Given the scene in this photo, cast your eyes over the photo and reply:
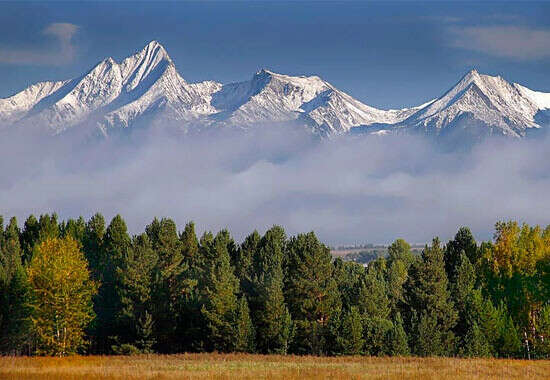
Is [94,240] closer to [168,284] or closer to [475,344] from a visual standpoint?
[168,284]

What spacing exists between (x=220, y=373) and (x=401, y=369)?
1460 centimetres

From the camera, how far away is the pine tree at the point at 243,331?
288 feet

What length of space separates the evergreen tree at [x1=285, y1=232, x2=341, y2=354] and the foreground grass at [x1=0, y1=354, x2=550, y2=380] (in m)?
16.0

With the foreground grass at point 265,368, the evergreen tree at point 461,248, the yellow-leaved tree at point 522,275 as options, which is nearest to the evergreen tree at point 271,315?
the foreground grass at point 265,368

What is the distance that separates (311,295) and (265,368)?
34.0m

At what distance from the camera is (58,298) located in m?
83.8

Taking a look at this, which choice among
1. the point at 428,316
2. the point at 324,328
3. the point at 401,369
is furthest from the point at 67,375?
the point at 428,316

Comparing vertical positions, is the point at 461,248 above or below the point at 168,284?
above

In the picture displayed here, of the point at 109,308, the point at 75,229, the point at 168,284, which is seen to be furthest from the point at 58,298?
the point at 75,229

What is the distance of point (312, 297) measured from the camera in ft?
318

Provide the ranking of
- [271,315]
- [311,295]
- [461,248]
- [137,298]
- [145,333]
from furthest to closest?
[461,248], [311,295], [137,298], [145,333], [271,315]

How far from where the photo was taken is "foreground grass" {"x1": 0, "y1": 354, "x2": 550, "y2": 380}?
183 feet

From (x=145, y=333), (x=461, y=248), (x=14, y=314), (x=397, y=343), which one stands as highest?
(x=461, y=248)

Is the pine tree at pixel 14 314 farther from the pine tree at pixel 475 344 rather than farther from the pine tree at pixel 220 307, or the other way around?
the pine tree at pixel 475 344
